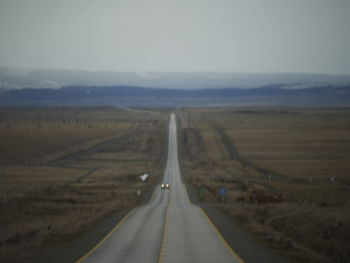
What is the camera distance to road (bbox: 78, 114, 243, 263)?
1852cm

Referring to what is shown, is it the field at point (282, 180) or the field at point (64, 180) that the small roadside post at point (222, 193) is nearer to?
the field at point (282, 180)

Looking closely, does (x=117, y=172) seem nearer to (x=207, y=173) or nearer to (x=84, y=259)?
(x=207, y=173)

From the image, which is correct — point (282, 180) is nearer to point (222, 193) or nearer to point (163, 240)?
point (222, 193)

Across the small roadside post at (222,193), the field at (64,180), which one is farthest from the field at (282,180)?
the field at (64,180)

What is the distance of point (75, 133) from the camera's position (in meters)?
118

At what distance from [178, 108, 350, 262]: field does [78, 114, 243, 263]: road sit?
2.12 m

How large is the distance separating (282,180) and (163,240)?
39.1m

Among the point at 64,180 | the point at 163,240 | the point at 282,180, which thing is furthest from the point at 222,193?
the point at 64,180

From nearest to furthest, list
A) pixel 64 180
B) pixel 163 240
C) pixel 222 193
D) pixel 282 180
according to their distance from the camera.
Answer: pixel 163 240
pixel 222 193
pixel 64 180
pixel 282 180

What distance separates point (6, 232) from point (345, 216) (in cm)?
1680

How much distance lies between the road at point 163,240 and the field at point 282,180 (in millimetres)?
2124

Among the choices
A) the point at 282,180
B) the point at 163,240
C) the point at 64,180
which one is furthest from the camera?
the point at 282,180

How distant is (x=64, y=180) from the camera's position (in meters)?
57.4

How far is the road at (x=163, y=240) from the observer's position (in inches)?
729
